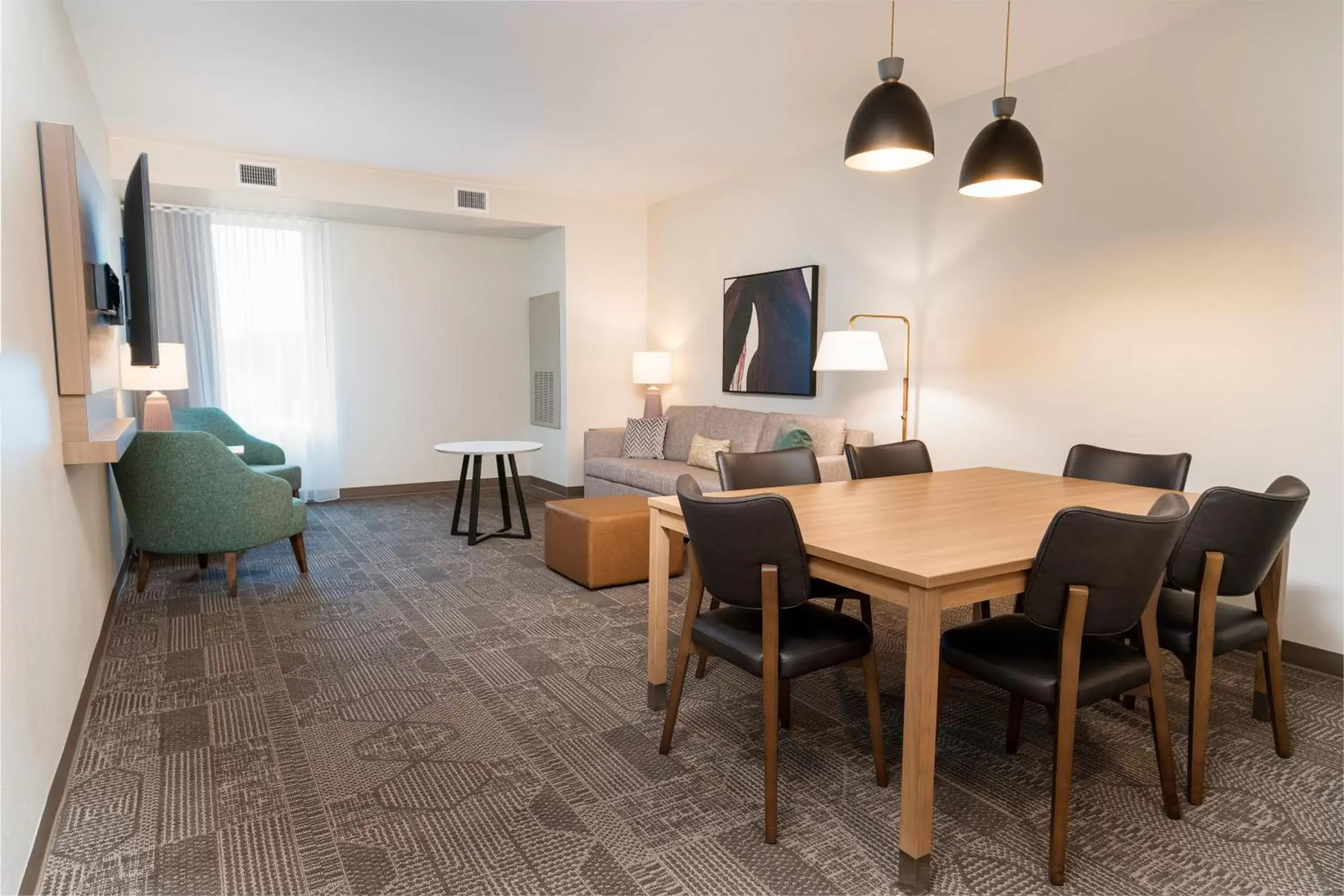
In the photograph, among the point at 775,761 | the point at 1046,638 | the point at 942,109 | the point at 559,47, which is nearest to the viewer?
the point at 775,761

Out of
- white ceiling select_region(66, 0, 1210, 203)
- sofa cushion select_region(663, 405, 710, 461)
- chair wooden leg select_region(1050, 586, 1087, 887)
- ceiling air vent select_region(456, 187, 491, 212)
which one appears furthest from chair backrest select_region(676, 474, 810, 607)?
ceiling air vent select_region(456, 187, 491, 212)

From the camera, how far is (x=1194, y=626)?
7.20 feet

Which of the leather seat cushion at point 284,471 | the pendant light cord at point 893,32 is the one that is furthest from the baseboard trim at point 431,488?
the pendant light cord at point 893,32

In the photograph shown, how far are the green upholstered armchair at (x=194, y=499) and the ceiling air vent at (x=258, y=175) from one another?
2.56 m

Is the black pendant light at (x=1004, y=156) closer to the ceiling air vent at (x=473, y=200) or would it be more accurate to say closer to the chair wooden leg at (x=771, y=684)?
the chair wooden leg at (x=771, y=684)

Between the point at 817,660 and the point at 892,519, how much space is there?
0.53 metres

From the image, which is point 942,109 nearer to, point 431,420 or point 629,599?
point 629,599

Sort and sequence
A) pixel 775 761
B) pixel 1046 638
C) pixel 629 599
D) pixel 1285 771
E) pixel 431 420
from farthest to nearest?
1. pixel 431 420
2. pixel 629 599
3. pixel 1285 771
4. pixel 1046 638
5. pixel 775 761

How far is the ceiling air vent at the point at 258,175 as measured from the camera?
221 inches

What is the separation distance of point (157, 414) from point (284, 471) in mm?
854

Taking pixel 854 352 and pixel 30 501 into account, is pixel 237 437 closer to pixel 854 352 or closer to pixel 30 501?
pixel 30 501

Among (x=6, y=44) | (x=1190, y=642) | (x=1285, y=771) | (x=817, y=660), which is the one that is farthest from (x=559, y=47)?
(x=1285, y=771)

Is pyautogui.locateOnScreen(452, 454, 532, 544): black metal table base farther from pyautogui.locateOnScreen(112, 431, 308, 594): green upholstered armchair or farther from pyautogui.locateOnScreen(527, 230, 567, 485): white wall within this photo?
pyautogui.locateOnScreen(527, 230, 567, 485): white wall

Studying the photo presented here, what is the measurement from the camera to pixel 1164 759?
2064 millimetres
